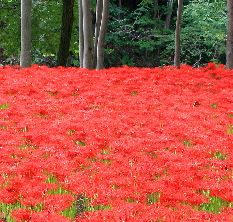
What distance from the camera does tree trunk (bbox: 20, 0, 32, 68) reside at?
16578mm

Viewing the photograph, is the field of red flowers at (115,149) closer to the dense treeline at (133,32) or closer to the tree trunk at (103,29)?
the tree trunk at (103,29)

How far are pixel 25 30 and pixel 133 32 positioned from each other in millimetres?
18891

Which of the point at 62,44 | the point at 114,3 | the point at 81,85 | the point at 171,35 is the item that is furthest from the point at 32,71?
the point at 114,3

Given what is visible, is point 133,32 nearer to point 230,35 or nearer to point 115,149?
point 230,35

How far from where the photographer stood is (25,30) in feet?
55.2

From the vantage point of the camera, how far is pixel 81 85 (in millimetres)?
13016

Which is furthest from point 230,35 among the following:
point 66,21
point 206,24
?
point 206,24

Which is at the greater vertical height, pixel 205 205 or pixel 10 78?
pixel 10 78

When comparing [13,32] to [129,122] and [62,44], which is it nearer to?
[62,44]

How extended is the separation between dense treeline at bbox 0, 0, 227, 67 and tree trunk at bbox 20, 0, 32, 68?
25.0ft

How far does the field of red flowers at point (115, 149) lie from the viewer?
5.48m

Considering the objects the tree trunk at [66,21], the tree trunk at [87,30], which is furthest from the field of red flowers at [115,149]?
the tree trunk at [66,21]

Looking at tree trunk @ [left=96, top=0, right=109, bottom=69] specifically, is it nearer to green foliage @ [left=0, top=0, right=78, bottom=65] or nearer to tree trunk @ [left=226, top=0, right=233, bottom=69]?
tree trunk @ [left=226, top=0, right=233, bottom=69]

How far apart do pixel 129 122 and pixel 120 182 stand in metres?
3.56
